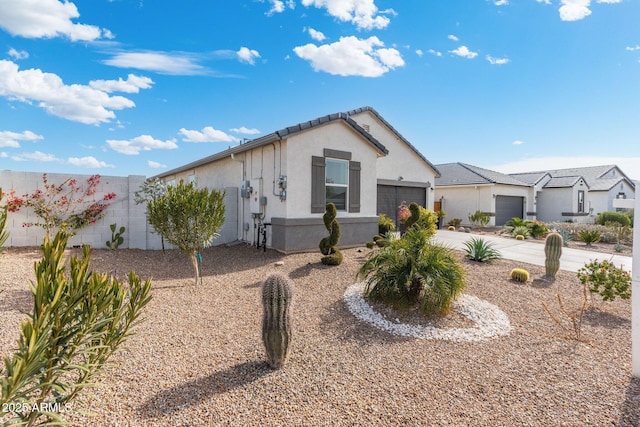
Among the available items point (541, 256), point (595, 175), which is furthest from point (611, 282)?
point (595, 175)

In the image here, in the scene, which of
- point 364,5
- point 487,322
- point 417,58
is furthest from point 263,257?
point 417,58

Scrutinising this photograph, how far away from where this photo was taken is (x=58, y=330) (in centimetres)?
186

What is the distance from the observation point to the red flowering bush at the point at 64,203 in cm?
837

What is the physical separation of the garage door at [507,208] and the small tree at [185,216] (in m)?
20.9

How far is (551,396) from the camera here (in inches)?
117

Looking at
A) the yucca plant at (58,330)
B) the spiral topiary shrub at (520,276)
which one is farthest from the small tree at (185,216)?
the spiral topiary shrub at (520,276)

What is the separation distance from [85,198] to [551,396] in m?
11.2

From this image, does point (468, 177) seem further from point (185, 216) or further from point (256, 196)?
point (185, 216)

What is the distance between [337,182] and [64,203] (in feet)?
26.5

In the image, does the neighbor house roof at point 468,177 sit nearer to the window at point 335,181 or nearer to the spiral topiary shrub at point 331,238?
the window at point 335,181

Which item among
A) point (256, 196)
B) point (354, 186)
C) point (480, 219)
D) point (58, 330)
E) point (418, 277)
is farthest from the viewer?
point (480, 219)

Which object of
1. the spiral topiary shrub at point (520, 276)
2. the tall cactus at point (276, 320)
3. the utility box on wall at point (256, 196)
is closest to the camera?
the tall cactus at point (276, 320)

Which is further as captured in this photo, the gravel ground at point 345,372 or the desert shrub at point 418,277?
the desert shrub at point 418,277

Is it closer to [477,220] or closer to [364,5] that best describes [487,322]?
[364,5]
